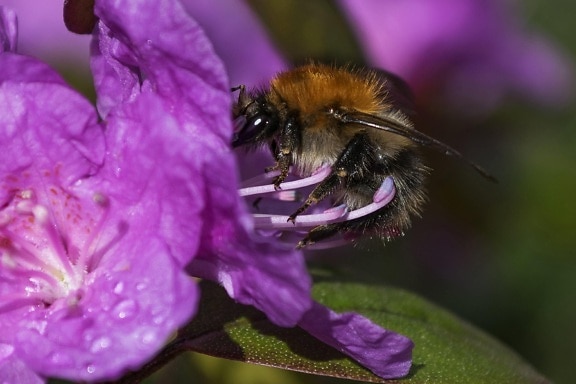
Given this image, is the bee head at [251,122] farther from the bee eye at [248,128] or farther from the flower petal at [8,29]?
the flower petal at [8,29]

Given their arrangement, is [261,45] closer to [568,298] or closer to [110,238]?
[568,298]

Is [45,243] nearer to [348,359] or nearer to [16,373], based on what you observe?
[16,373]

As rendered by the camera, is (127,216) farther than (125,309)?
Yes

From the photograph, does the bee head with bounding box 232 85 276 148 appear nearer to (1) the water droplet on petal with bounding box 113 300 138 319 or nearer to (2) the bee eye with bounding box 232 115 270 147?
(2) the bee eye with bounding box 232 115 270 147

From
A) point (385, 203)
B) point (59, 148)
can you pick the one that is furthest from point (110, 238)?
point (385, 203)

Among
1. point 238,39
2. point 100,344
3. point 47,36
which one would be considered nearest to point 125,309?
Result: point 100,344
